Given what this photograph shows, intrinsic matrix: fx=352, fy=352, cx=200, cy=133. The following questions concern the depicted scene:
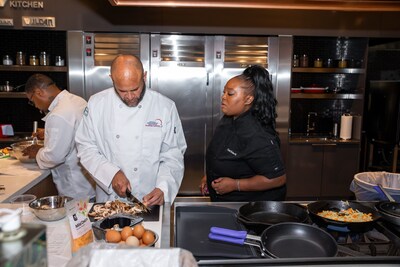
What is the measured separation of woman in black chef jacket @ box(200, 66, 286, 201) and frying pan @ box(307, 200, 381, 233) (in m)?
0.39

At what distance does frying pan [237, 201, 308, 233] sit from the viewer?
1.51m

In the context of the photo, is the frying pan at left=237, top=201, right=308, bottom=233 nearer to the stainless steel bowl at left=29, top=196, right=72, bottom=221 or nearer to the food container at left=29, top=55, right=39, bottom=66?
the stainless steel bowl at left=29, top=196, right=72, bottom=221

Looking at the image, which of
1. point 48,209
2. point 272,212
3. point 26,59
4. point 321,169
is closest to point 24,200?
point 48,209

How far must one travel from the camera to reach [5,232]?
583 mm

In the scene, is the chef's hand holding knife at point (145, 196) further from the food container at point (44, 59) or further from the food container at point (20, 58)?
the food container at point (20, 58)

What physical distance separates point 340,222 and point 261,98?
0.93 m

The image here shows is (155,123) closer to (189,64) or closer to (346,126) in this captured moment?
(189,64)

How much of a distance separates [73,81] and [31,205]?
9.40 feet

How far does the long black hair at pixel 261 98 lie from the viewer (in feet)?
6.82

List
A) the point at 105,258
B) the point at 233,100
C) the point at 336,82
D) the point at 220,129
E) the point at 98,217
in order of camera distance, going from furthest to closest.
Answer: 1. the point at 336,82
2. the point at 220,129
3. the point at 233,100
4. the point at 98,217
5. the point at 105,258

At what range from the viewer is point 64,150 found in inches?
104

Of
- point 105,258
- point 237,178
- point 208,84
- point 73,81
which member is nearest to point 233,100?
point 237,178

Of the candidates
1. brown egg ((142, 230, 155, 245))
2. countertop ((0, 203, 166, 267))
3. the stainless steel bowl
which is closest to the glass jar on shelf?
countertop ((0, 203, 166, 267))

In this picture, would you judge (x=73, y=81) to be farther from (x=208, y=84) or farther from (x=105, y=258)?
(x=105, y=258)
